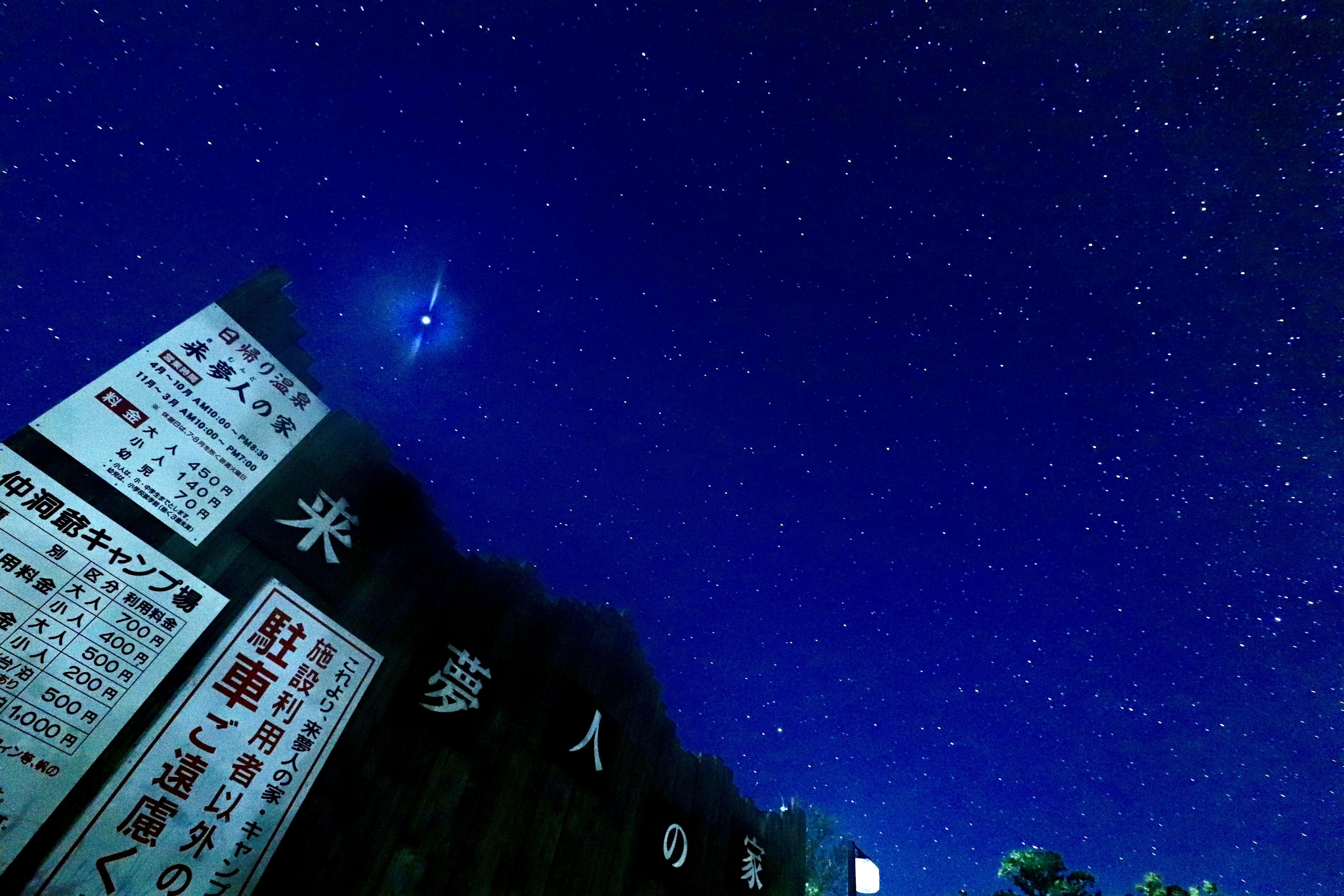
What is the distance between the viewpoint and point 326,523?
483cm

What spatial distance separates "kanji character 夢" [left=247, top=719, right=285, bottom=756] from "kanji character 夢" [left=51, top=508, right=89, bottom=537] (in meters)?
1.68

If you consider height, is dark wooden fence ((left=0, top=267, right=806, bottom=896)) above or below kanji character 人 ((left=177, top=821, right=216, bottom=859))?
above

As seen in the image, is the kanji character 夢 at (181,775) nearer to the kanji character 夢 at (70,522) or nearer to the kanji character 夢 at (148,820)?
the kanji character 夢 at (148,820)

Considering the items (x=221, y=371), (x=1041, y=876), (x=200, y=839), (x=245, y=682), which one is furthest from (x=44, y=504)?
(x=1041, y=876)

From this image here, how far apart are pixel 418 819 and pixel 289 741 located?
125cm

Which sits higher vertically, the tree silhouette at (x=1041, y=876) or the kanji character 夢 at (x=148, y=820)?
the tree silhouette at (x=1041, y=876)

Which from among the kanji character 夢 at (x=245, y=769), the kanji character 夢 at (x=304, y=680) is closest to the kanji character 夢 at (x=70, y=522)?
the kanji character 夢 at (x=304, y=680)

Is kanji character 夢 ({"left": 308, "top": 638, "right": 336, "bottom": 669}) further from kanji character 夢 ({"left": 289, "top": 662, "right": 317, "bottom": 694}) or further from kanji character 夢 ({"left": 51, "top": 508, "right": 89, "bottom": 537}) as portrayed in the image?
kanji character 夢 ({"left": 51, "top": 508, "right": 89, "bottom": 537})

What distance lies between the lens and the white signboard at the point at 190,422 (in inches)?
147

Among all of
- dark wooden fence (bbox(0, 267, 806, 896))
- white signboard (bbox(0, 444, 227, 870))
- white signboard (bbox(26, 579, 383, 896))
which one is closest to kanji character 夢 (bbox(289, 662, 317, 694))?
white signboard (bbox(26, 579, 383, 896))

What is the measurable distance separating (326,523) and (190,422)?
121cm

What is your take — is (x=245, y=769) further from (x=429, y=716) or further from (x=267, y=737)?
(x=429, y=716)

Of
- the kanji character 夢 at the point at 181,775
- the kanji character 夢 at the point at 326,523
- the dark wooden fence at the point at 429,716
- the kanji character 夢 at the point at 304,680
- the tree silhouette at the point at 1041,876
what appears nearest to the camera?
the kanji character 夢 at the point at 181,775

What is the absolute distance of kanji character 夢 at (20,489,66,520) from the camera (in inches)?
131
